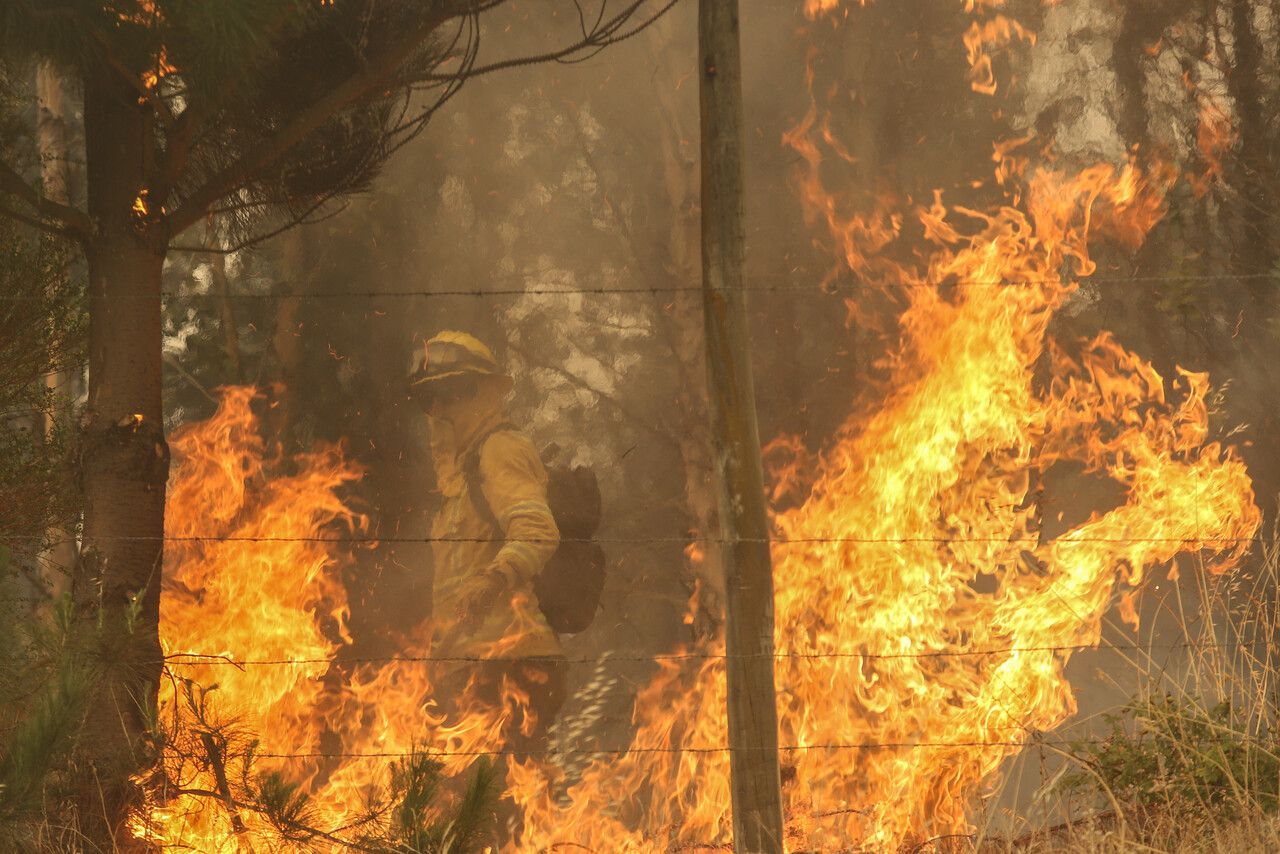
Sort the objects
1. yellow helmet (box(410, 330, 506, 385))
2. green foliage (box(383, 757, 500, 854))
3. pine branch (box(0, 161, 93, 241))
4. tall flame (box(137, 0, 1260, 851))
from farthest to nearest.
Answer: yellow helmet (box(410, 330, 506, 385))
tall flame (box(137, 0, 1260, 851))
pine branch (box(0, 161, 93, 241))
green foliage (box(383, 757, 500, 854))

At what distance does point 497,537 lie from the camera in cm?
929

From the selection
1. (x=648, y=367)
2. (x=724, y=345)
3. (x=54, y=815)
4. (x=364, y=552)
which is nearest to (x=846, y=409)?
(x=648, y=367)

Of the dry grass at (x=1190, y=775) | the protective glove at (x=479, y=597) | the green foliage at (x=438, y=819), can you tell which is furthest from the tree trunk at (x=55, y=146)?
the dry grass at (x=1190, y=775)

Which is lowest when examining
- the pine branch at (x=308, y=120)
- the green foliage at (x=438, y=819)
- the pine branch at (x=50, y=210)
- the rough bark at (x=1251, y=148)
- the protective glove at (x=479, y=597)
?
the green foliage at (x=438, y=819)

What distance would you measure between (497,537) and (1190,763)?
6048mm

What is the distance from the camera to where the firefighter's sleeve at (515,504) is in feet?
30.3

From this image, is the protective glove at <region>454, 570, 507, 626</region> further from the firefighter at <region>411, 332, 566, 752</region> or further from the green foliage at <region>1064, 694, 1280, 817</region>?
the green foliage at <region>1064, 694, 1280, 817</region>

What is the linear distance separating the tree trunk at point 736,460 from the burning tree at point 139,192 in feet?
2.34

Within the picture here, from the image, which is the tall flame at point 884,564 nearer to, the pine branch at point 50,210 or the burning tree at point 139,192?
the burning tree at point 139,192

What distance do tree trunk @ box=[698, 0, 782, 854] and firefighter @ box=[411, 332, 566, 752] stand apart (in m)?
4.08

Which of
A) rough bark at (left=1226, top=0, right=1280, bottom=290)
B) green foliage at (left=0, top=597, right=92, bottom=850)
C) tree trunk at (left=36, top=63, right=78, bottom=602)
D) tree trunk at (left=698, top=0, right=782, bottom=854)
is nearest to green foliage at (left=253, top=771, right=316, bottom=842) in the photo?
green foliage at (left=0, top=597, right=92, bottom=850)

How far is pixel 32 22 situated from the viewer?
159 inches

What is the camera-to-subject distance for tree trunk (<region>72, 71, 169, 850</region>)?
459cm

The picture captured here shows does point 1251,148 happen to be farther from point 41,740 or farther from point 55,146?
point 41,740
